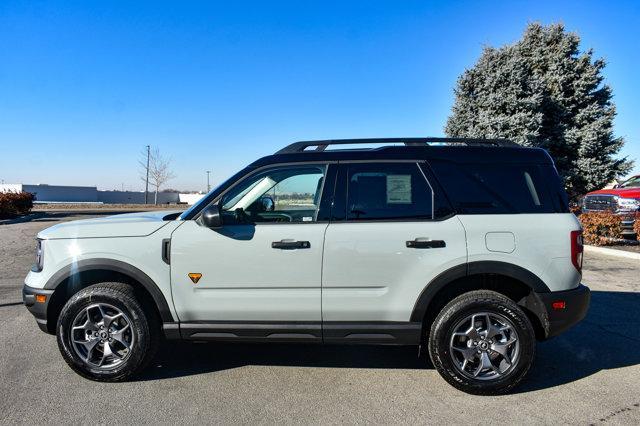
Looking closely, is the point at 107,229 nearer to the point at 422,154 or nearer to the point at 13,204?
the point at 422,154

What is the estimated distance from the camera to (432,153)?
3.50 m

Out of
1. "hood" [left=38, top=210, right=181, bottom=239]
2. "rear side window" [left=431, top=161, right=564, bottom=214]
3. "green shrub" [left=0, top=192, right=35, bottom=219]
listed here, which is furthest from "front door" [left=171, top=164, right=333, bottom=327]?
"green shrub" [left=0, top=192, right=35, bottom=219]

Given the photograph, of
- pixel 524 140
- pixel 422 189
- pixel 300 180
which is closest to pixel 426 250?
pixel 422 189


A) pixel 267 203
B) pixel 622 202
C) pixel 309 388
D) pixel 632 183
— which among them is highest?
pixel 632 183

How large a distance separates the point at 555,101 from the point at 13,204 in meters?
26.4

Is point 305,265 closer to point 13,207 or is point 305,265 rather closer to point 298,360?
point 298,360

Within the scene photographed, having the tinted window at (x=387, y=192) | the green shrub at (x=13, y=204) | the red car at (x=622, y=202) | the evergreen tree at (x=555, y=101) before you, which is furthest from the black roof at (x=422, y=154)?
the green shrub at (x=13, y=204)

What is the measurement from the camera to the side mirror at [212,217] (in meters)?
3.23

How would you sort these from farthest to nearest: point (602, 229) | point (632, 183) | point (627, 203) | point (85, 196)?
point (85, 196) < point (632, 183) < point (627, 203) < point (602, 229)

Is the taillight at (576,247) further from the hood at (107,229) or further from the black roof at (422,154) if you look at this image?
the hood at (107,229)

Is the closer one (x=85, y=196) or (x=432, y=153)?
(x=432, y=153)

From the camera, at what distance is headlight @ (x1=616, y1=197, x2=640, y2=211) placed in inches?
466

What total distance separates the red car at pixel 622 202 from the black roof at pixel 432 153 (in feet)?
33.4

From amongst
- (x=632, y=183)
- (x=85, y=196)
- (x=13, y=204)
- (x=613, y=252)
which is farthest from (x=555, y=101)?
(x=85, y=196)
